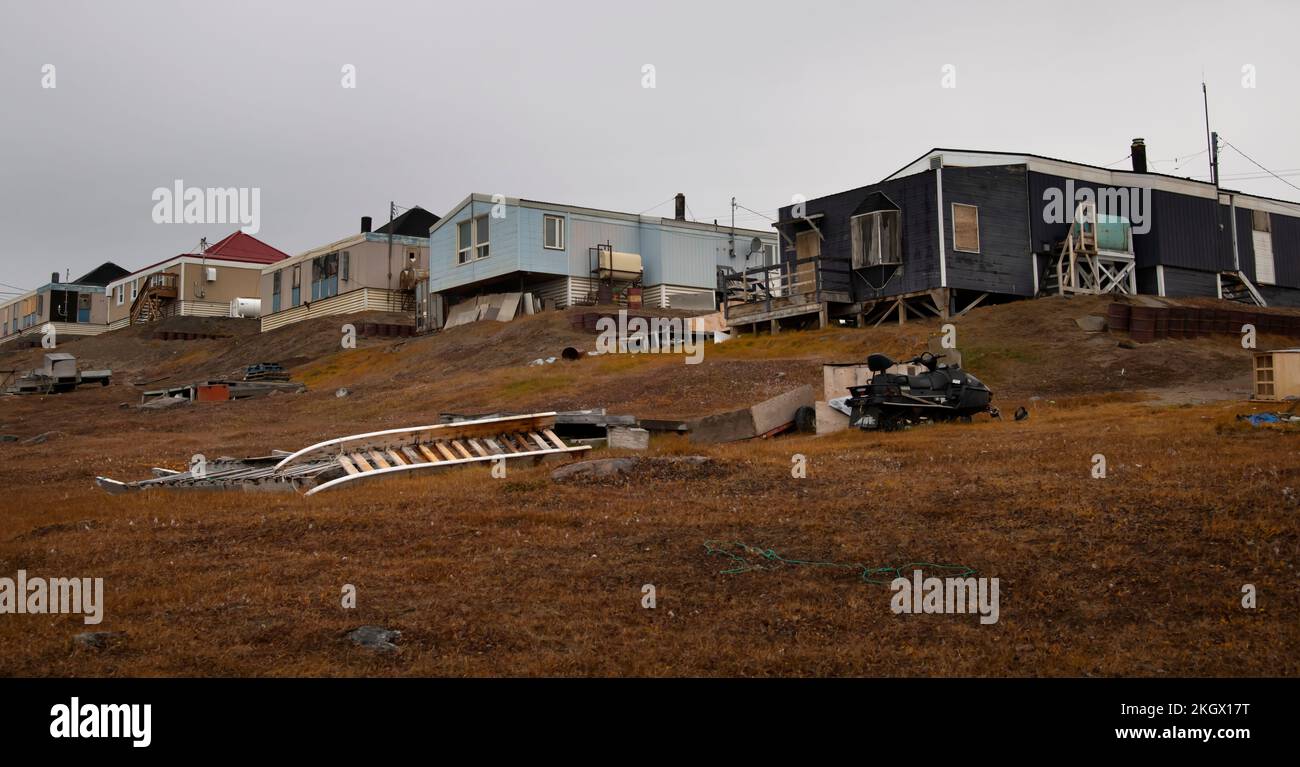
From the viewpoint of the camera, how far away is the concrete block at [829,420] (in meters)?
18.7

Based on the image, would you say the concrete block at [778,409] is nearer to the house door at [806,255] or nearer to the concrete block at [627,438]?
the concrete block at [627,438]

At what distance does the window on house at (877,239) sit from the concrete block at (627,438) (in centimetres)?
1629

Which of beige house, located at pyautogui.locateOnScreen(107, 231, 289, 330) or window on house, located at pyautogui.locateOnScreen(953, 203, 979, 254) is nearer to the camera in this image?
window on house, located at pyautogui.locateOnScreen(953, 203, 979, 254)

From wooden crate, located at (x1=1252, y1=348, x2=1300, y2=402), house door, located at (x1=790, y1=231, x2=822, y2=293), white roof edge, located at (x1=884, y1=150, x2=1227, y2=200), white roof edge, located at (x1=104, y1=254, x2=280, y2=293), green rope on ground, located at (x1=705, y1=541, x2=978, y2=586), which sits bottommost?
green rope on ground, located at (x1=705, y1=541, x2=978, y2=586)

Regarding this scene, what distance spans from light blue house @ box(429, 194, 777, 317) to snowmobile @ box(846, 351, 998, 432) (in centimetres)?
2466

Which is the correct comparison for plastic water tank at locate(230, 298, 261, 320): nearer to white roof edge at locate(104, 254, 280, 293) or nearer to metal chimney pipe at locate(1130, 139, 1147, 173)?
white roof edge at locate(104, 254, 280, 293)

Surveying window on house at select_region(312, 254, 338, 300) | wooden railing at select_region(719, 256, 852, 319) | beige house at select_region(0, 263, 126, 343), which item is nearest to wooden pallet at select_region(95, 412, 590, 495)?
wooden railing at select_region(719, 256, 852, 319)

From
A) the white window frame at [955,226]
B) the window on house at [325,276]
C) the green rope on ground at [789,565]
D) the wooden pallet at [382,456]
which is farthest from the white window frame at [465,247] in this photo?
the green rope on ground at [789,565]

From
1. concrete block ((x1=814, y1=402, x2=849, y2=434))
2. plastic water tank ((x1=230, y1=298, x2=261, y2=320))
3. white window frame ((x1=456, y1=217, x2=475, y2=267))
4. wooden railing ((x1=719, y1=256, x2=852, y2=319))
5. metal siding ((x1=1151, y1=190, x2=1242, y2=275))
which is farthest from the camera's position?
plastic water tank ((x1=230, y1=298, x2=261, y2=320))

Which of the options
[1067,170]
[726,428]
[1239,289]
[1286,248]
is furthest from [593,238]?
[726,428]

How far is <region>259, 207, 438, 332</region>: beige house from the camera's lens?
52.1 metres

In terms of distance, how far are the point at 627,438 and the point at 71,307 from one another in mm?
71805
